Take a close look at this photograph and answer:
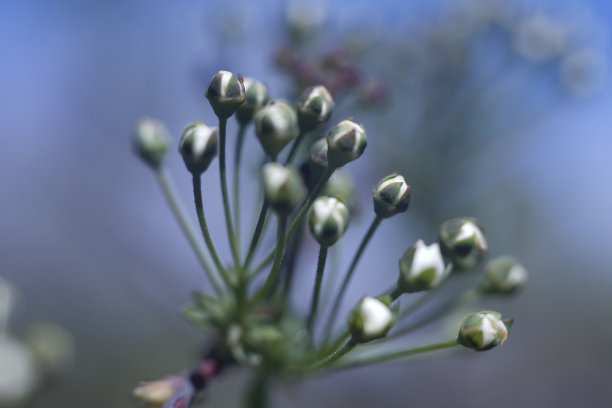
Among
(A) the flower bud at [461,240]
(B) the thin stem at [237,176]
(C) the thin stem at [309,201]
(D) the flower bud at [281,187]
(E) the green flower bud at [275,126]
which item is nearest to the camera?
(D) the flower bud at [281,187]

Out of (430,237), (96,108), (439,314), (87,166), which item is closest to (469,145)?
(430,237)

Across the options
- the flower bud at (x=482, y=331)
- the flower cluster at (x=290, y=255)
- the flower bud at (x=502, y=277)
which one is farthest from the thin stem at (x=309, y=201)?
the flower bud at (x=502, y=277)

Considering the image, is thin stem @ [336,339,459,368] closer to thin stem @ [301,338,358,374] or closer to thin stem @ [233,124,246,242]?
thin stem @ [301,338,358,374]

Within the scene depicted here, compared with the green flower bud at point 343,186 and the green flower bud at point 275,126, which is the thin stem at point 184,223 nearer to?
the green flower bud at point 275,126

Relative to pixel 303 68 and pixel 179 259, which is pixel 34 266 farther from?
pixel 303 68

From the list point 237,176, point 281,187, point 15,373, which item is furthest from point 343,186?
point 15,373

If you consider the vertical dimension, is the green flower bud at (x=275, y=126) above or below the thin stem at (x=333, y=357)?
above
